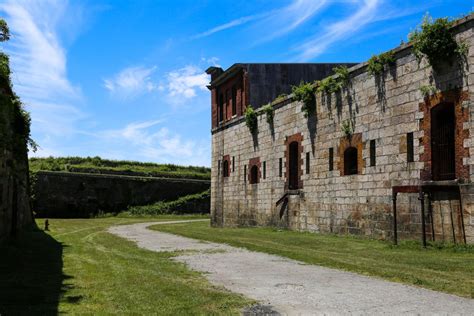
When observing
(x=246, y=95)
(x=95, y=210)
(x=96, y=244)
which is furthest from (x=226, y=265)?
(x=95, y=210)

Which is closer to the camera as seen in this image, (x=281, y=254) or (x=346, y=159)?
(x=281, y=254)

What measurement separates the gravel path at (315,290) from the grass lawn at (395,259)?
1.56ft

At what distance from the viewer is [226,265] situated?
32.8 ft

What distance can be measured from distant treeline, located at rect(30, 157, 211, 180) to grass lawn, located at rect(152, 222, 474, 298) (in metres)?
26.7

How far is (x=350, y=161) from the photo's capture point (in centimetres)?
1703

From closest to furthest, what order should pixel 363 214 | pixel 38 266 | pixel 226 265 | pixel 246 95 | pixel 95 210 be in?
pixel 38 266 → pixel 226 265 → pixel 363 214 → pixel 246 95 → pixel 95 210

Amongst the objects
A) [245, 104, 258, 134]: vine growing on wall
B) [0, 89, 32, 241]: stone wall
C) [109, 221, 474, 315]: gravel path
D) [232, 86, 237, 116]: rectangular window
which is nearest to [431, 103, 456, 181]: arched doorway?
[109, 221, 474, 315]: gravel path

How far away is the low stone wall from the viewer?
35031 mm

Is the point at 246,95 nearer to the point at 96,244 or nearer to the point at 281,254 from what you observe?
the point at 96,244

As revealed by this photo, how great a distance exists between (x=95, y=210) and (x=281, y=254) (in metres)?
28.2

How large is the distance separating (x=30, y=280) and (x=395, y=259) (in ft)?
24.2

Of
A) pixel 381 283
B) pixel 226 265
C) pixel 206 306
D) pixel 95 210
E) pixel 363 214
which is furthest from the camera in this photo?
pixel 95 210

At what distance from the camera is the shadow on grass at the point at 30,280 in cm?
589

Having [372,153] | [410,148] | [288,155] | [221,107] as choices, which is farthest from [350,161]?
[221,107]
